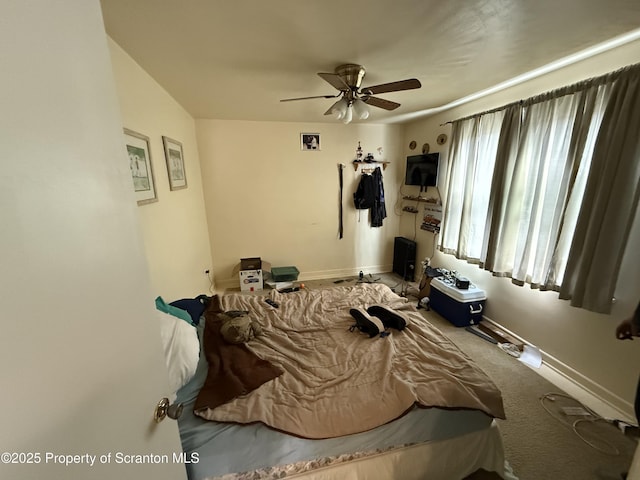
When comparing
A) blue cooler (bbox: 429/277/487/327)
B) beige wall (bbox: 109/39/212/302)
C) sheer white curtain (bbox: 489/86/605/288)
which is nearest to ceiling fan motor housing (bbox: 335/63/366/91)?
beige wall (bbox: 109/39/212/302)

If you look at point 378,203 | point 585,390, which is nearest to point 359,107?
point 378,203

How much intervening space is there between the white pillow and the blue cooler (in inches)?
103

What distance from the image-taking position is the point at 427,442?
3.86ft

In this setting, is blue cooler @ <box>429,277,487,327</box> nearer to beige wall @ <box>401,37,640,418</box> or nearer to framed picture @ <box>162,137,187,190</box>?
beige wall @ <box>401,37,640,418</box>

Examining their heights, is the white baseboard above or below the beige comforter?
below

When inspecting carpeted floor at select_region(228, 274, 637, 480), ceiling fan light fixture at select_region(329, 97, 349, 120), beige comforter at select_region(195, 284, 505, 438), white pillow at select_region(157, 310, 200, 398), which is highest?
ceiling fan light fixture at select_region(329, 97, 349, 120)

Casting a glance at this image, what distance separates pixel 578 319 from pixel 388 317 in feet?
5.08

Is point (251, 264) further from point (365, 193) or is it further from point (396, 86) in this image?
point (396, 86)

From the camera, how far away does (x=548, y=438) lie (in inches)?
61.4

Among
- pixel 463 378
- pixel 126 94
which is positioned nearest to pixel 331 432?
pixel 463 378

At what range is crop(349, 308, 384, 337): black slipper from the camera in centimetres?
175

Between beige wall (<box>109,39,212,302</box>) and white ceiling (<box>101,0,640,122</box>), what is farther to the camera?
beige wall (<box>109,39,212,302</box>)

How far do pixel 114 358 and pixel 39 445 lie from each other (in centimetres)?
17

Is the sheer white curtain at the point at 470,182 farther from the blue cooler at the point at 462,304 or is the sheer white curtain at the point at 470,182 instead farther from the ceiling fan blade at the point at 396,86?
the ceiling fan blade at the point at 396,86
